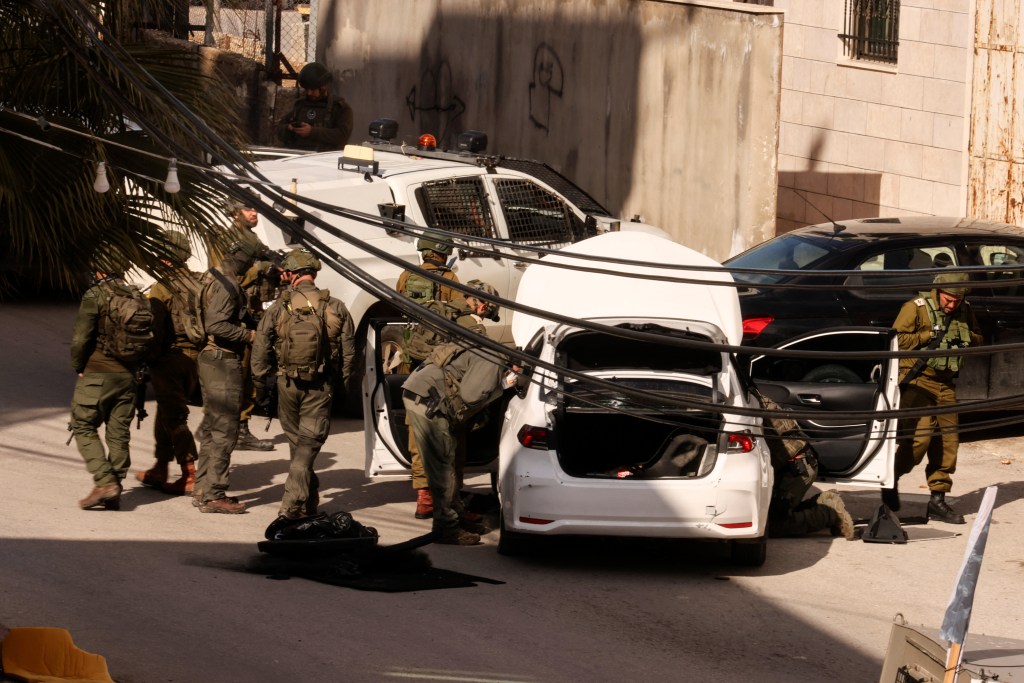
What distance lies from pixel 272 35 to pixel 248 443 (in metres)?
14.0

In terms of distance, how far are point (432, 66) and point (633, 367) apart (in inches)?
519

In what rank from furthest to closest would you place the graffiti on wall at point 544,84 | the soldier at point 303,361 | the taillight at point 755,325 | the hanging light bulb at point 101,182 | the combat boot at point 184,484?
the graffiti on wall at point 544,84
the taillight at point 755,325
the combat boot at point 184,484
the soldier at point 303,361
the hanging light bulb at point 101,182

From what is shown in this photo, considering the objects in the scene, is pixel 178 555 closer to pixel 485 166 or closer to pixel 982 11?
pixel 485 166

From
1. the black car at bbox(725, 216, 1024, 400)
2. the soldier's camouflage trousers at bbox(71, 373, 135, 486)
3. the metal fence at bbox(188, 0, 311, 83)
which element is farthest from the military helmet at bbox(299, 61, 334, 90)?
the soldier's camouflage trousers at bbox(71, 373, 135, 486)

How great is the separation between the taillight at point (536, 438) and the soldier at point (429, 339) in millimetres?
991

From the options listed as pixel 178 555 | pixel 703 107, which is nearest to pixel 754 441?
pixel 178 555

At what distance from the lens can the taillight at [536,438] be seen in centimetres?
884

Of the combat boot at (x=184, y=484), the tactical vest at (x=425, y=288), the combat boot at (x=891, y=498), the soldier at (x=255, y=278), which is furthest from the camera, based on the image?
the soldier at (x=255, y=278)

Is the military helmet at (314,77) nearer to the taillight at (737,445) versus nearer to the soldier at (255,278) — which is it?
the soldier at (255,278)

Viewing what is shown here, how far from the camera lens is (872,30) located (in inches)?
722

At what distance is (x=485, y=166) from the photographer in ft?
43.7

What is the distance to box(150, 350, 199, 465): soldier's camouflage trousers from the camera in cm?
1032

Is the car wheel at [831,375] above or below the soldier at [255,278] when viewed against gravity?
below

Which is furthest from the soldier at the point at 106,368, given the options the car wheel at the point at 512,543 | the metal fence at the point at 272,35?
the metal fence at the point at 272,35
